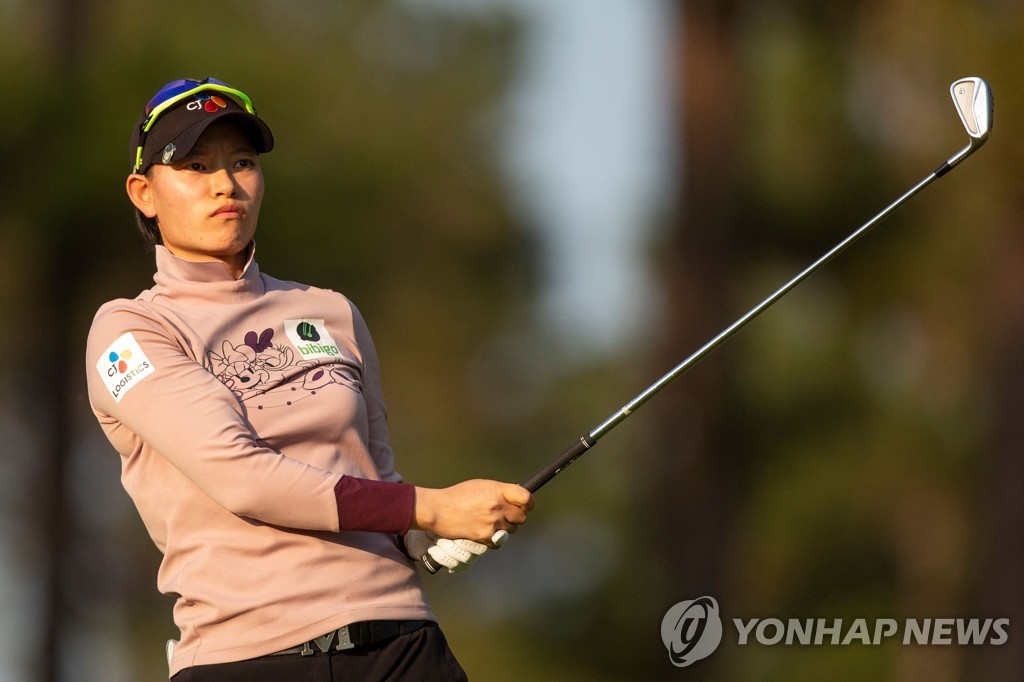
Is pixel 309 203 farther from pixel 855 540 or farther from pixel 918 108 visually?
pixel 855 540

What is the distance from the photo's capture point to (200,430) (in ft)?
7.47

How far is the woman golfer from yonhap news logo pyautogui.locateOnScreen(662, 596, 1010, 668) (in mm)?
2721

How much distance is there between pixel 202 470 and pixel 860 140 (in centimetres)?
751

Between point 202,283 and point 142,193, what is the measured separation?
9.6 inches

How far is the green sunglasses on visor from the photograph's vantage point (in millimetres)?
2525

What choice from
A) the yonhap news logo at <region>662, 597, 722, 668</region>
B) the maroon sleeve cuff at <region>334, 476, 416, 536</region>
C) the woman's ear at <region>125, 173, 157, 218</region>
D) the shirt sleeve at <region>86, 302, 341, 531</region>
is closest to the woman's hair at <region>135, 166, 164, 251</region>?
the woman's ear at <region>125, 173, 157, 218</region>

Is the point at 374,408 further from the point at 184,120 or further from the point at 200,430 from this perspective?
the point at 184,120

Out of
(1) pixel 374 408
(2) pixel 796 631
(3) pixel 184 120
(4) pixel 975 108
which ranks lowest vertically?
(1) pixel 374 408

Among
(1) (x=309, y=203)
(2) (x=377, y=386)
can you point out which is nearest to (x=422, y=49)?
(1) (x=309, y=203)

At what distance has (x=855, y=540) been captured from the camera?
10797mm

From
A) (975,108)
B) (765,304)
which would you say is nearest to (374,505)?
(765,304)

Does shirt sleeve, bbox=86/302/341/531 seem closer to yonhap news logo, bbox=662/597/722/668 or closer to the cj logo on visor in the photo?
the cj logo on visor

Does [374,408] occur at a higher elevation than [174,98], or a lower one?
lower

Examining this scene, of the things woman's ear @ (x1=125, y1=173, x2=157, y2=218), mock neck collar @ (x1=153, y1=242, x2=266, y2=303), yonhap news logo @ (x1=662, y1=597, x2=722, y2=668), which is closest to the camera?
mock neck collar @ (x1=153, y1=242, x2=266, y2=303)
